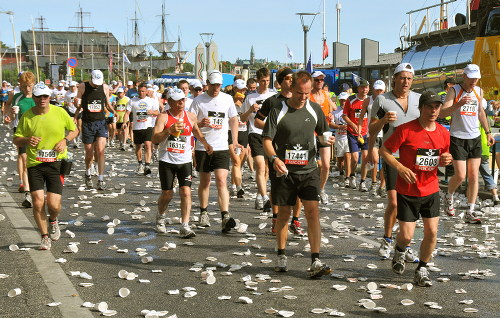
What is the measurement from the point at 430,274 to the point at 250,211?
472cm

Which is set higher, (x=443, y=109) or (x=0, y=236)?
(x=443, y=109)

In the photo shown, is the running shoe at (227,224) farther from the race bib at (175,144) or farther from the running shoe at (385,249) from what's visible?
the running shoe at (385,249)

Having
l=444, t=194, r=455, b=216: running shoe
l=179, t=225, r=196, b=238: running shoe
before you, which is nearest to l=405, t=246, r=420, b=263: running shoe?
l=179, t=225, r=196, b=238: running shoe

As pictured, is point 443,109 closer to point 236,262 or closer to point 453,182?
point 453,182

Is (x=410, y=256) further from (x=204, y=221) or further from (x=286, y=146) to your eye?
(x=204, y=221)

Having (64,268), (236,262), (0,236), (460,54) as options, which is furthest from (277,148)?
(460,54)

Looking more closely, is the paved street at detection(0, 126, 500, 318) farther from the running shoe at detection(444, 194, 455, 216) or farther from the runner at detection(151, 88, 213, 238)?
the runner at detection(151, 88, 213, 238)

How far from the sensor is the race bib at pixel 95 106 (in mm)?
14631

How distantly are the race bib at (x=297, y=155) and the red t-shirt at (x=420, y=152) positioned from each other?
0.84 m

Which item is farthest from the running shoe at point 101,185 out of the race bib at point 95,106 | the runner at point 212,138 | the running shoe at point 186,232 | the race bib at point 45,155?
the race bib at point 45,155

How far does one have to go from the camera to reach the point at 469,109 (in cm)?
1088

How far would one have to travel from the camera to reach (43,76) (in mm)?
147000

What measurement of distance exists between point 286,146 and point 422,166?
4.20ft

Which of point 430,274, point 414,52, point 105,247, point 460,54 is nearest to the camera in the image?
point 430,274
